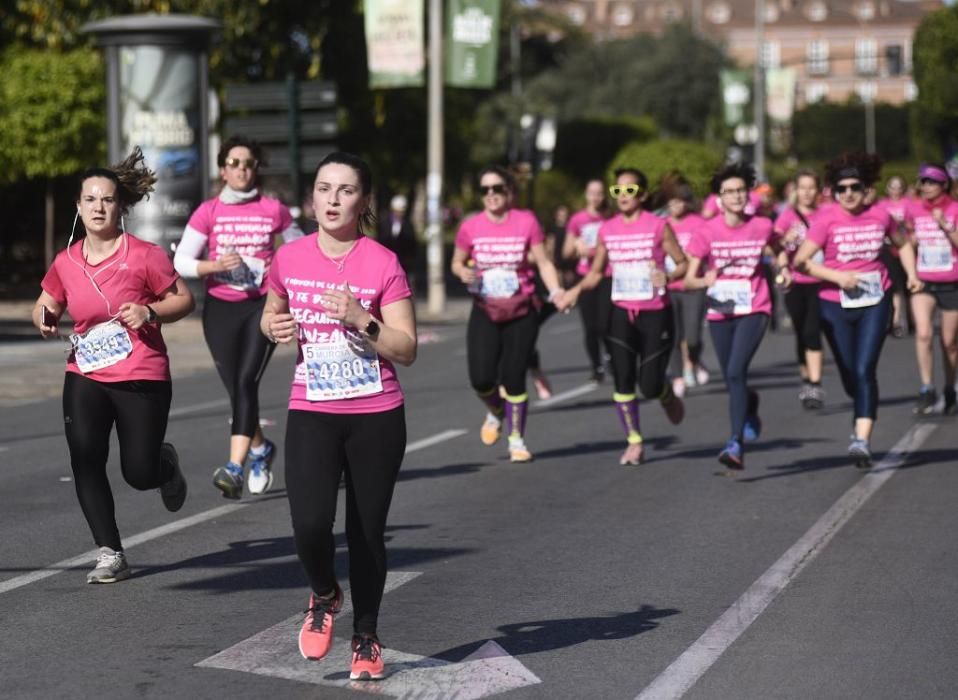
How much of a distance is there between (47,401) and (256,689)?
1123 cm

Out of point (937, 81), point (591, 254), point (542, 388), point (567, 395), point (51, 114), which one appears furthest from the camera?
point (937, 81)

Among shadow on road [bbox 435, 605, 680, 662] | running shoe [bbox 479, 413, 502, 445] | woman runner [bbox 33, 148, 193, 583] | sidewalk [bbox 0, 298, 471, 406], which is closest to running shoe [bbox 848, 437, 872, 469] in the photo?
running shoe [bbox 479, 413, 502, 445]

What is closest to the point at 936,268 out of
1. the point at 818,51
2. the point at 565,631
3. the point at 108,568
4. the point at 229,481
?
the point at 229,481

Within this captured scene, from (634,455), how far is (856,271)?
1832mm

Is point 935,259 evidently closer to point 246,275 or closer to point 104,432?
point 246,275

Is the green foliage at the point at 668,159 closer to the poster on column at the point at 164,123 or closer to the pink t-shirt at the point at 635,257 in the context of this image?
the poster on column at the point at 164,123

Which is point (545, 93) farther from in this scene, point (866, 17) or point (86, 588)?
point (86, 588)

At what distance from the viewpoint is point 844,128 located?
132 meters

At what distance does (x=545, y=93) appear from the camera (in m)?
97.2

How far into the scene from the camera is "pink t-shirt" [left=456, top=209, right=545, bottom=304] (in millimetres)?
11562

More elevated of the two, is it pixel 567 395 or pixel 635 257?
pixel 635 257

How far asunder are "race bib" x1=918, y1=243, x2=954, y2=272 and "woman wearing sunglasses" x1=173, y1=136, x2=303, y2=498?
639cm

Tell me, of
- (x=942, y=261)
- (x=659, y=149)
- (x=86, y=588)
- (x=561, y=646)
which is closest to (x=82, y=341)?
(x=86, y=588)

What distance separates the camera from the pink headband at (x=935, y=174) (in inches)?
558
